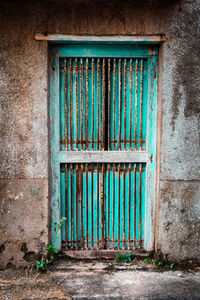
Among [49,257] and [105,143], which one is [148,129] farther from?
[49,257]

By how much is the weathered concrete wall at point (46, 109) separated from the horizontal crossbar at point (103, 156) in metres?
0.26

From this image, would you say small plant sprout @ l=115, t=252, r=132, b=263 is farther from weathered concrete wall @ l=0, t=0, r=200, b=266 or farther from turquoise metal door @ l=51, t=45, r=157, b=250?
weathered concrete wall @ l=0, t=0, r=200, b=266

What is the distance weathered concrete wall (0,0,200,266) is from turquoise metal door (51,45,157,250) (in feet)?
0.70

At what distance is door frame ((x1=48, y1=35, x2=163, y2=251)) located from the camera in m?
3.27

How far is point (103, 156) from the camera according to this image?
3527 mm

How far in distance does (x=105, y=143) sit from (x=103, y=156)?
0.18m

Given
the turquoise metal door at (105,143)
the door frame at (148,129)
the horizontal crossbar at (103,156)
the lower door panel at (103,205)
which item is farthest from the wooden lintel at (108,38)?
the lower door panel at (103,205)

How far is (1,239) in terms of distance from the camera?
11.0 feet

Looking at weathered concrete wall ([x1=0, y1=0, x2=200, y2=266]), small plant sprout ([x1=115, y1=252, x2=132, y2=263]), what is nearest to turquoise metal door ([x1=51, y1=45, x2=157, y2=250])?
small plant sprout ([x1=115, y1=252, x2=132, y2=263])

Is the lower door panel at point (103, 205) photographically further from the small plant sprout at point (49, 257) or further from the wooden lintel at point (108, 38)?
the wooden lintel at point (108, 38)

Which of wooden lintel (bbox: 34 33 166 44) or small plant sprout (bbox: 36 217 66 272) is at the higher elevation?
wooden lintel (bbox: 34 33 166 44)

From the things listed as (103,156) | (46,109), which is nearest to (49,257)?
(103,156)

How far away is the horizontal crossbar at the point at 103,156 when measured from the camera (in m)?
3.51

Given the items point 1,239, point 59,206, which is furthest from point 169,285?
point 1,239
